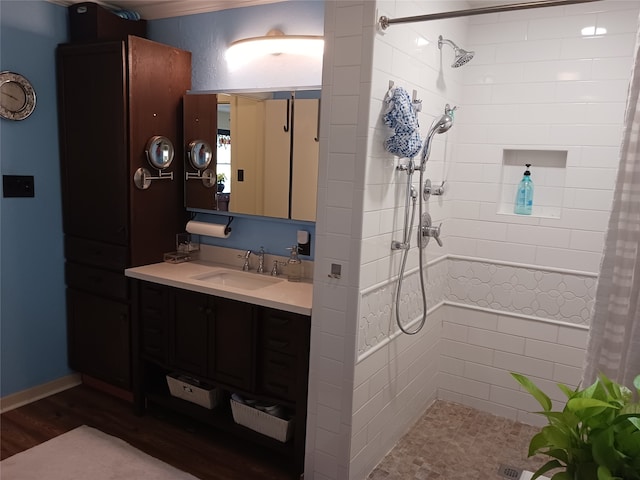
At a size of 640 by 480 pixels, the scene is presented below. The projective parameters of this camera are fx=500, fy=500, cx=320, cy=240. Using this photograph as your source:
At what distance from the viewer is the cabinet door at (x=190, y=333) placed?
2.60m

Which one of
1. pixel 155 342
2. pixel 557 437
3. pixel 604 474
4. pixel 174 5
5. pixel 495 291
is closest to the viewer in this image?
pixel 604 474

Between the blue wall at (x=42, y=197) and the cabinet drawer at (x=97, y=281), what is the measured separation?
85mm

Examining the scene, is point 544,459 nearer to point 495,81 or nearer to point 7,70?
point 495,81

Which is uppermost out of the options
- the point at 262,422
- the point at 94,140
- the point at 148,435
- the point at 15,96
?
the point at 15,96

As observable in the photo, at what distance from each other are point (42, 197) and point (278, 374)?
183 centimetres

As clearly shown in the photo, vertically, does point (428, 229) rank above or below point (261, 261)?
above

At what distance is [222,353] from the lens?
2.55 meters

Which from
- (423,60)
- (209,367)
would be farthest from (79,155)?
(423,60)

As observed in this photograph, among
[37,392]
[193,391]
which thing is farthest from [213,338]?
[37,392]

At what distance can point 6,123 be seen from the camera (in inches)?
110

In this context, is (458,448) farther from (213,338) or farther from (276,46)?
(276,46)

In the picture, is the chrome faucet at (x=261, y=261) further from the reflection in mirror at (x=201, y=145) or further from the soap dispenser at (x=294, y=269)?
the reflection in mirror at (x=201, y=145)

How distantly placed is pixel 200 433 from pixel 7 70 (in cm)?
227

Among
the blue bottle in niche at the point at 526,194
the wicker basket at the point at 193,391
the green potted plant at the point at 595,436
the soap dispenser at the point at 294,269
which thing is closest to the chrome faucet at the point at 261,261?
the soap dispenser at the point at 294,269
